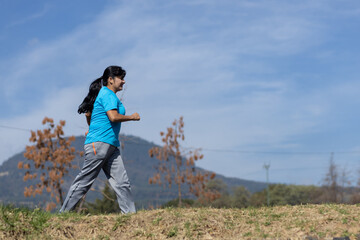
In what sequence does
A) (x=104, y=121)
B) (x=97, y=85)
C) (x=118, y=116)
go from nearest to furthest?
(x=118, y=116) → (x=104, y=121) → (x=97, y=85)

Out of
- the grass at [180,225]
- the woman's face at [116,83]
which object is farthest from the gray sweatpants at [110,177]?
the woman's face at [116,83]

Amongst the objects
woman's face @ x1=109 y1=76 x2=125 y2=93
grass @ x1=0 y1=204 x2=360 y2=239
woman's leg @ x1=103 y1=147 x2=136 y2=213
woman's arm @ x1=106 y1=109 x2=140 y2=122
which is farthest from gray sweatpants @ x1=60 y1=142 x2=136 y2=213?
woman's face @ x1=109 y1=76 x2=125 y2=93

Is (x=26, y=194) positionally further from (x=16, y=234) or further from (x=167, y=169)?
(x=16, y=234)

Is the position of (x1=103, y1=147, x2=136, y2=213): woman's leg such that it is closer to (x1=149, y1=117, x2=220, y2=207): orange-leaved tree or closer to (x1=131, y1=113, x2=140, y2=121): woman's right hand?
(x1=131, y1=113, x2=140, y2=121): woman's right hand

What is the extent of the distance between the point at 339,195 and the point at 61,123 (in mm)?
47236

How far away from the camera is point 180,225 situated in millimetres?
6793

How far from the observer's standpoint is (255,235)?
6559 mm

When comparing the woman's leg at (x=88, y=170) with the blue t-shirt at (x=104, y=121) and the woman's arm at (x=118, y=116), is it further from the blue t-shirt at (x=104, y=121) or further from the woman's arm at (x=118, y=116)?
the woman's arm at (x=118, y=116)

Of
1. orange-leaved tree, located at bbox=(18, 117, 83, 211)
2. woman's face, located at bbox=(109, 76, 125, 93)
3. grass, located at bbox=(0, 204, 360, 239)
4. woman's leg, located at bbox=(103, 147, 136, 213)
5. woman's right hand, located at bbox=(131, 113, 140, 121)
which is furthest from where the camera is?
orange-leaved tree, located at bbox=(18, 117, 83, 211)

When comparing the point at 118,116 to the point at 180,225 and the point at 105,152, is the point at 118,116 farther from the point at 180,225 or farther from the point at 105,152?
the point at 180,225

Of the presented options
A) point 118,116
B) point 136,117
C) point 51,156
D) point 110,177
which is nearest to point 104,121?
point 118,116

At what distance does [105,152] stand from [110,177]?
521mm

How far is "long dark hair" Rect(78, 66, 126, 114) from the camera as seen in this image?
26.2 ft

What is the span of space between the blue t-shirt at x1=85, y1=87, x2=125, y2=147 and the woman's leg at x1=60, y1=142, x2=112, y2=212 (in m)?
0.11
